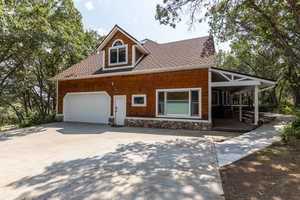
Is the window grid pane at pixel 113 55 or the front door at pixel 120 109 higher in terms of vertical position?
the window grid pane at pixel 113 55

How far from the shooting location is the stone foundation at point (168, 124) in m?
9.64

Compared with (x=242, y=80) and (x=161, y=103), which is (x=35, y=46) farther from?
(x=242, y=80)

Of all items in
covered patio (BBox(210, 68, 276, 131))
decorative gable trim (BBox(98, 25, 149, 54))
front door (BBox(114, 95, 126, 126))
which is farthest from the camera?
decorative gable trim (BBox(98, 25, 149, 54))

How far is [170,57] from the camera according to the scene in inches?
467

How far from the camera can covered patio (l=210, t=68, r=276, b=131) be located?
29.8ft

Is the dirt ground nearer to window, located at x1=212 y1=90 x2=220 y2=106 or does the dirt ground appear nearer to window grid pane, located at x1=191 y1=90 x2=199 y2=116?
window grid pane, located at x1=191 y1=90 x2=199 y2=116

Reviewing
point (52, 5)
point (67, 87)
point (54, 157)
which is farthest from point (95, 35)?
point (54, 157)

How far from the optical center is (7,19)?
29.1 feet

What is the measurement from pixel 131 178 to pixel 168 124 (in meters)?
7.07

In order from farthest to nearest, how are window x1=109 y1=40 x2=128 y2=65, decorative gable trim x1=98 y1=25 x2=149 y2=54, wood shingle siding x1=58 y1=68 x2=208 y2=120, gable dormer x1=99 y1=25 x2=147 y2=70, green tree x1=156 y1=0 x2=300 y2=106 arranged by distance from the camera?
window x1=109 y1=40 x2=128 y2=65
gable dormer x1=99 y1=25 x2=147 y2=70
decorative gable trim x1=98 y1=25 x2=149 y2=54
wood shingle siding x1=58 y1=68 x2=208 y2=120
green tree x1=156 y1=0 x2=300 y2=106

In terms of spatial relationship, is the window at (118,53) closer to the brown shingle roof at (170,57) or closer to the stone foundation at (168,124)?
the brown shingle roof at (170,57)

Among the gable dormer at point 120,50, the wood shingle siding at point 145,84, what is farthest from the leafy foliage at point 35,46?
the wood shingle siding at point 145,84

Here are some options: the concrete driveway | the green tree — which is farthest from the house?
the concrete driveway

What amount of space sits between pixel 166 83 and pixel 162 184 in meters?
7.84
